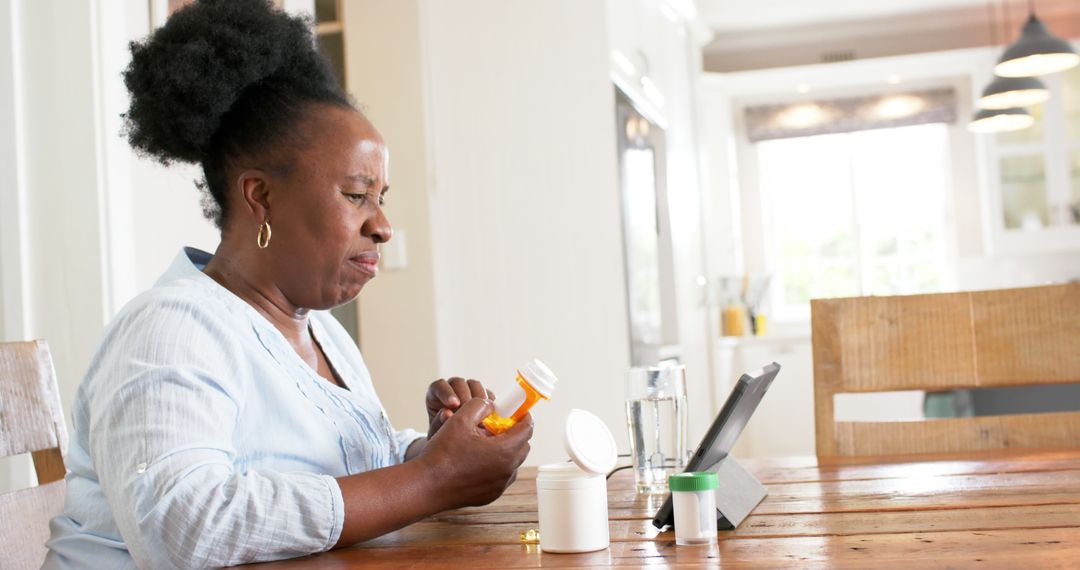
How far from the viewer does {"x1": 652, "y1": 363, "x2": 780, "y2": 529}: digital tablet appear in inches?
37.6

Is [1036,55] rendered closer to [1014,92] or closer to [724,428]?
[1014,92]

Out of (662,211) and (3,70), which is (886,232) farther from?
(3,70)

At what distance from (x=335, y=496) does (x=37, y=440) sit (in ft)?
1.92

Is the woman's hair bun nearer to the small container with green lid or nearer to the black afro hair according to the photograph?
the black afro hair

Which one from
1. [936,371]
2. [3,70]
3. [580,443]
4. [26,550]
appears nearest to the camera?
[580,443]

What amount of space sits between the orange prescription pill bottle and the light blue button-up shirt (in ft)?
0.58

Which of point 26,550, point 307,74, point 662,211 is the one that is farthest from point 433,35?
point 26,550

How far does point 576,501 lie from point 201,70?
0.68m

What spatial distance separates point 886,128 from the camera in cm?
662

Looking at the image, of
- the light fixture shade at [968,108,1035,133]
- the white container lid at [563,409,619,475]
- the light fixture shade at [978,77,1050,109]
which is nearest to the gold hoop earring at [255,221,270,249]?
the white container lid at [563,409,619,475]

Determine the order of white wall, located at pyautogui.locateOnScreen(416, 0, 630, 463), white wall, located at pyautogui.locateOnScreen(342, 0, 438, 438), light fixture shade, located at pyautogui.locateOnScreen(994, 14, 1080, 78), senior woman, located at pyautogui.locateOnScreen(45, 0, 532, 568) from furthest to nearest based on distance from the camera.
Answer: light fixture shade, located at pyautogui.locateOnScreen(994, 14, 1080, 78)
white wall, located at pyautogui.locateOnScreen(416, 0, 630, 463)
white wall, located at pyautogui.locateOnScreen(342, 0, 438, 438)
senior woman, located at pyautogui.locateOnScreen(45, 0, 532, 568)

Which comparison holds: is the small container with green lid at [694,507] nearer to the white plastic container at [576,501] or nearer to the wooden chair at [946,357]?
the white plastic container at [576,501]

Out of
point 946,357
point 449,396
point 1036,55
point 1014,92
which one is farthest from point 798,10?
point 449,396

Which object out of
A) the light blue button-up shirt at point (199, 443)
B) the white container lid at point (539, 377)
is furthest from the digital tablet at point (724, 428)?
the light blue button-up shirt at point (199, 443)
